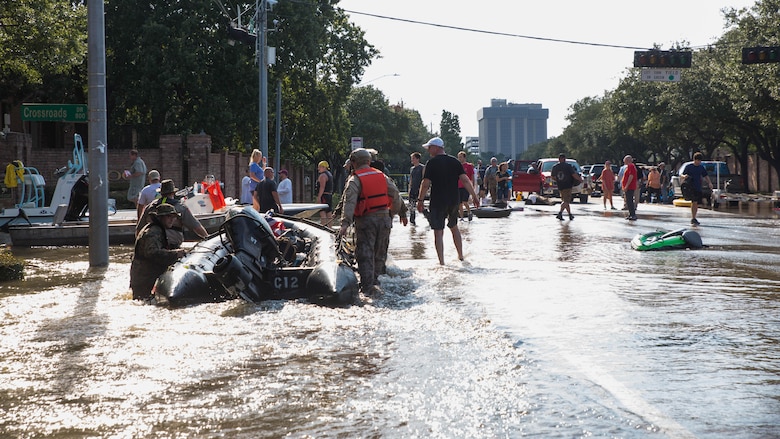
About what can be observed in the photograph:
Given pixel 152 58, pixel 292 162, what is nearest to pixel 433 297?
pixel 152 58

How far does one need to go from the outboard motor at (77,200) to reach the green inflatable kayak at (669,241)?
38.2ft

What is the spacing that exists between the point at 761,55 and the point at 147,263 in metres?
25.7

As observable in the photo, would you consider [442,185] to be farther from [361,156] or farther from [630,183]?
[630,183]

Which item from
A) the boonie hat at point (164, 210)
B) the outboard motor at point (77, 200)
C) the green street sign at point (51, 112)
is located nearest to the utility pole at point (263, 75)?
the green street sign at point (51, 112)

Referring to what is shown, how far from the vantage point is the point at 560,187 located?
84.0ft

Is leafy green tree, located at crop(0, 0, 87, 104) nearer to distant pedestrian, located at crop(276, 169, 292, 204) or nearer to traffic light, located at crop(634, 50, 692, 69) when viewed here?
distant pedestrian, located at crop(276, 169, 292, 204)

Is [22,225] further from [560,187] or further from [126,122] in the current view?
[126,122]

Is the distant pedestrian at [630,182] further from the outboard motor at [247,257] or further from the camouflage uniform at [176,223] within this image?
the outboard motor at [247,257]

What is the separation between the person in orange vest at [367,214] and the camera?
34.7ft

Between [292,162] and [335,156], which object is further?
[335,156]

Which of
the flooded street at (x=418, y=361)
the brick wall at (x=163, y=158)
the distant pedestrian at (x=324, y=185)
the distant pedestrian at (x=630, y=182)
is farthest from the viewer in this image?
the brick wall at (x=163, y=158)

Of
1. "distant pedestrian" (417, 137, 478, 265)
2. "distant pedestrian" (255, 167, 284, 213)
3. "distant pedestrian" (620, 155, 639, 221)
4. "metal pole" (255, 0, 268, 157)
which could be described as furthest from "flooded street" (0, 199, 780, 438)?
"metal pole" (255, 0, 268, 157)

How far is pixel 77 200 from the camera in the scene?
2038 centimetres

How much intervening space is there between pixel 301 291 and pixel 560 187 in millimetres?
16771
